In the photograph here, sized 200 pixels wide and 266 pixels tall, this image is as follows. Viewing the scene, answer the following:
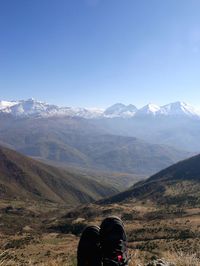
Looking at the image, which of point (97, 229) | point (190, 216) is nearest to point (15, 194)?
point (190, 216)

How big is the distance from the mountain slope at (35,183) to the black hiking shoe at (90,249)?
151 meters

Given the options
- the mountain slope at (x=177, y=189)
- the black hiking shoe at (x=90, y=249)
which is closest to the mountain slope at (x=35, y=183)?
the mountain slope at (x=177, y=189)

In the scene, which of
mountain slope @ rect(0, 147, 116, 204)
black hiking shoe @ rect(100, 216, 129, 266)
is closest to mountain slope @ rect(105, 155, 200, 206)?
mountain slope @ rect(0, 147, 116, 204)

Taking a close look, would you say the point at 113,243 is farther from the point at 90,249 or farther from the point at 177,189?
the point at 177,189

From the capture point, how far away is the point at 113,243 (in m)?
6.88

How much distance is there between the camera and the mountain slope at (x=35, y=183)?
6550 inches

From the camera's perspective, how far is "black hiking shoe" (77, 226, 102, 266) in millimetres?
6625

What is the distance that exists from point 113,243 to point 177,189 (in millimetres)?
92985

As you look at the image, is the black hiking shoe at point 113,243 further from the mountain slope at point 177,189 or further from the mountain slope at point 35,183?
the mountain slope at point 35,183

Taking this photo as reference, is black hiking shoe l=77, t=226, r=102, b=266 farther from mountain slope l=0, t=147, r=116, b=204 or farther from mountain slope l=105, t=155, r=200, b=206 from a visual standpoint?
mountain slope l=0, t=147, r=116, b=204

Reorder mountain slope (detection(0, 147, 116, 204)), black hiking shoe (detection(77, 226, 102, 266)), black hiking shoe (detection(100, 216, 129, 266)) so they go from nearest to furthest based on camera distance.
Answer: black hiking shoe (detection(100, 216, 129, 266)), black hiking shoe (detection(77, 226, 102, 266)), mountain slope (detection(0, 147, 116, 204))

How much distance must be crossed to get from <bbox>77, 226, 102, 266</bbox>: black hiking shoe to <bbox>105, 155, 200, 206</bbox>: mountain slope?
6572 centimetres

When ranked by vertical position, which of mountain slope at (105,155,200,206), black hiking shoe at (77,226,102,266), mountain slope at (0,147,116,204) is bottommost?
mountain slope at (0,147,116,204)

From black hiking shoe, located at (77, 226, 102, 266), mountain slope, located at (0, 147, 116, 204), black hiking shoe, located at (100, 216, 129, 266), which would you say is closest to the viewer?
black hiking shoe, located at (100, 216, 129, 266)
